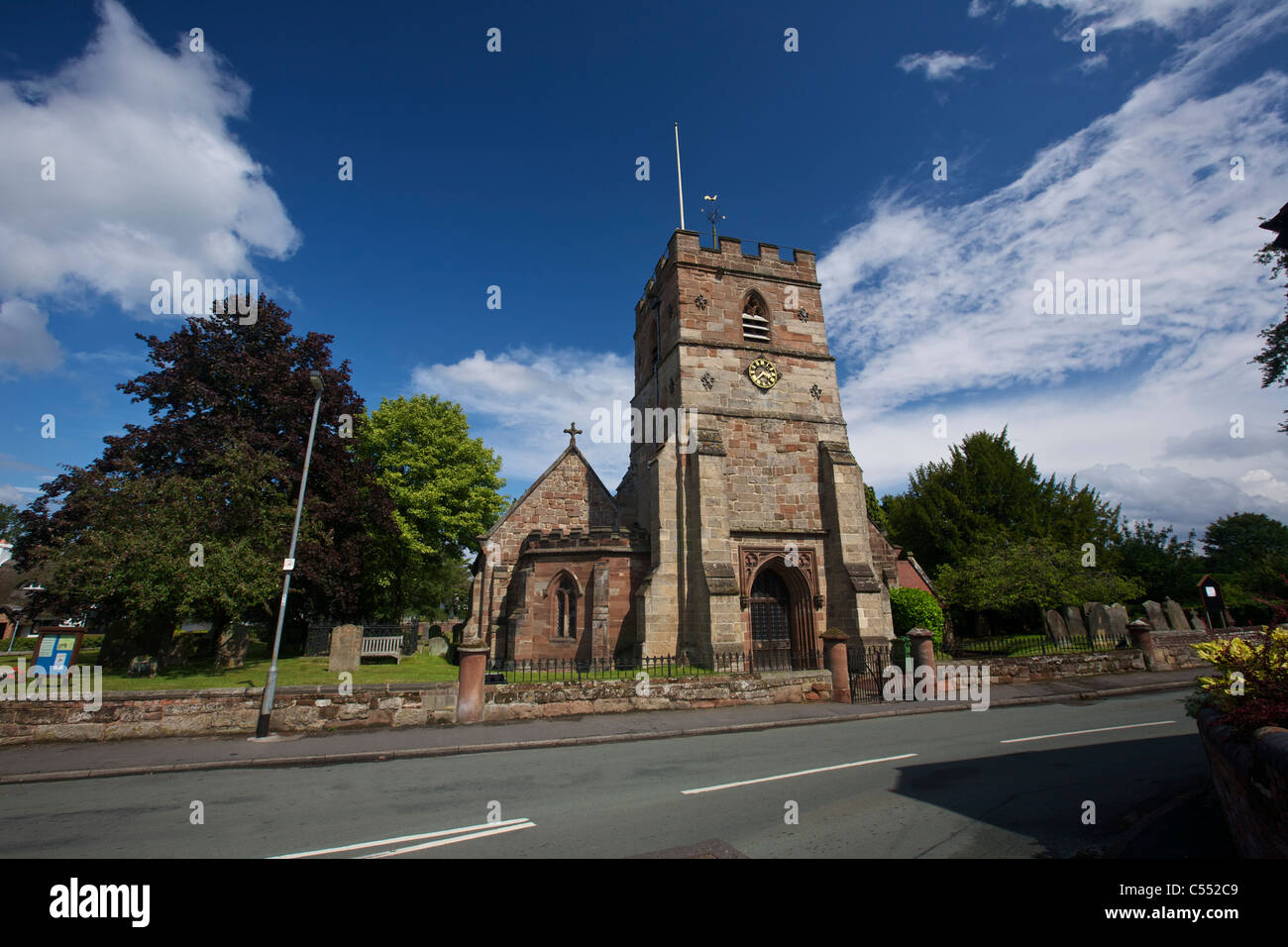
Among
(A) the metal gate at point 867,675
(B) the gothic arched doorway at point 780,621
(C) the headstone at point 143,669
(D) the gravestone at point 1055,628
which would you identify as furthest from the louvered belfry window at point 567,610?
(D) the gravestone at point 1055,628

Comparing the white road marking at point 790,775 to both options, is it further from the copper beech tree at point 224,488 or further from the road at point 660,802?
the copper beech tree at point 224,488

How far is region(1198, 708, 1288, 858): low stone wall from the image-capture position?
12.0 feet

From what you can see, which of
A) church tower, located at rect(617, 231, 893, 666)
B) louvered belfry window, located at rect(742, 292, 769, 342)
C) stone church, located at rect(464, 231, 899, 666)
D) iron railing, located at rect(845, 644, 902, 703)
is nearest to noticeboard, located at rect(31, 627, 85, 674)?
stone church, located at rect(464, 231, 899, 666)

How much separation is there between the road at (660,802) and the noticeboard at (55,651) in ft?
14.8

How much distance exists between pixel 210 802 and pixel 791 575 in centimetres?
1679

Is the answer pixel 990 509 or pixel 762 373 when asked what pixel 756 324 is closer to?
pixel 762 373

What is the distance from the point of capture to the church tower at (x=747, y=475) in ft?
59.8

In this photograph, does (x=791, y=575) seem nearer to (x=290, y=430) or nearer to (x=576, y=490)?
(x=576, y=490)

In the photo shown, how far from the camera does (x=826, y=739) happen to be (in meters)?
10.3

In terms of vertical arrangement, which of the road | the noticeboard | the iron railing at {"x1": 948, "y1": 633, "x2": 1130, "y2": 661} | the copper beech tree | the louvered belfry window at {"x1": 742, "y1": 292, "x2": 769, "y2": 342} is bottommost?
the iron railing at {"x1": 948, "y1": 633, "x2": 1130, "y2": 661}

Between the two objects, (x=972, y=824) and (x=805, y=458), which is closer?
(x=972, y=824)

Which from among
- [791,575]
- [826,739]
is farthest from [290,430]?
[826,739]

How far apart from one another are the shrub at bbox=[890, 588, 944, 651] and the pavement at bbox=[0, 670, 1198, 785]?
25.9ft

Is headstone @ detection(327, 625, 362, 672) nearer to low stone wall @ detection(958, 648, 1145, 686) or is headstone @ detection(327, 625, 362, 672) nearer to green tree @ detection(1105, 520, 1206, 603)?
low stone wall @ detection(958, 648, 1145, 686)
